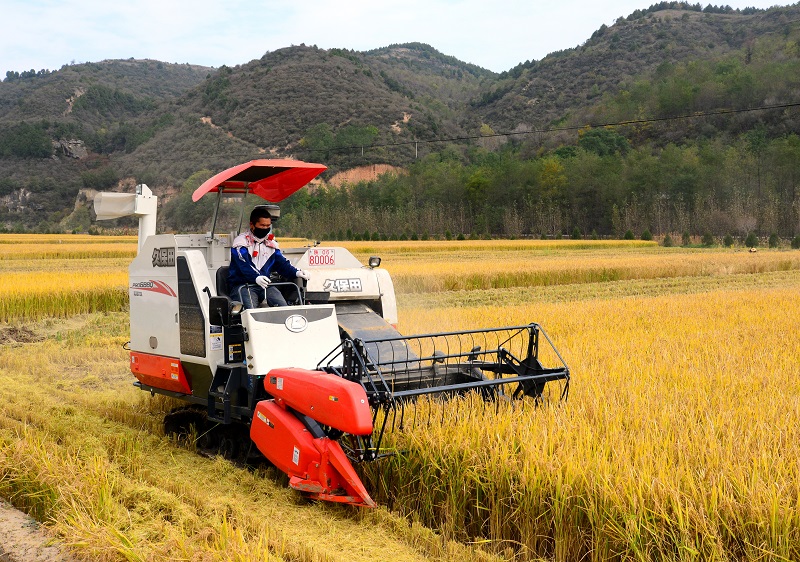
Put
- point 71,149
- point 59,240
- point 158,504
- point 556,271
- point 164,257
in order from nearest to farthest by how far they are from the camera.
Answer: point 158,504
point 164,257
point 556,271
point 59,240
point 71,149

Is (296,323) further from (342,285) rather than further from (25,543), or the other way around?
(25,543)

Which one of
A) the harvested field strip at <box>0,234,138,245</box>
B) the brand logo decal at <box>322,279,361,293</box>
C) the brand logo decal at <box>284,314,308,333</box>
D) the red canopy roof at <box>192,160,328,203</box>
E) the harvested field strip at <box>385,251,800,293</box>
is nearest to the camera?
the brand logo decal at <box>284,314,308,333</box>

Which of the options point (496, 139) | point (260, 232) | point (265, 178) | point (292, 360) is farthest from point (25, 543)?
point (496, 139)

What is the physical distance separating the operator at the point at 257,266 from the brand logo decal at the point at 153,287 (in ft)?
2.08

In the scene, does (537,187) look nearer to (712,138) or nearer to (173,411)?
(712,138)

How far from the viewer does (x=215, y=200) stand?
24.7 feet

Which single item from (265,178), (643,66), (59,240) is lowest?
(265,178)

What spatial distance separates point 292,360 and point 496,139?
107m

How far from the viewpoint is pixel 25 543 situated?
450 cm

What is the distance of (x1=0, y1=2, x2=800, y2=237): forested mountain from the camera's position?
204 ft

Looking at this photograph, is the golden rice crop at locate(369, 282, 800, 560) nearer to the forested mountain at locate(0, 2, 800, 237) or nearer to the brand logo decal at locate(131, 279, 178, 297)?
the brand logo decal at locate(131, 279, 178, 297)

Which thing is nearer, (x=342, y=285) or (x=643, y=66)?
(x=342, y=285)

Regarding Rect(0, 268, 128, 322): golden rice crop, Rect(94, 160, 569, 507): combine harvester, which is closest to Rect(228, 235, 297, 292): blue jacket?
Rect(94, 160, 569, 507): combine harvester

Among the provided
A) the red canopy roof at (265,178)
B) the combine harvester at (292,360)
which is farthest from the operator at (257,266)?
the red canopy roof at (265,178)
